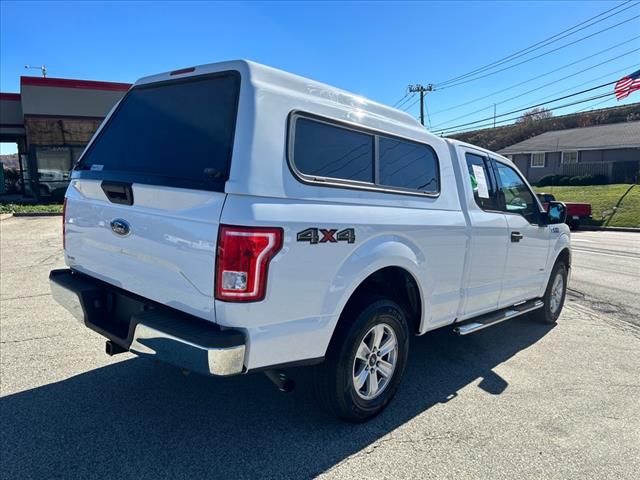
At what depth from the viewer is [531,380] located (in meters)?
4.20

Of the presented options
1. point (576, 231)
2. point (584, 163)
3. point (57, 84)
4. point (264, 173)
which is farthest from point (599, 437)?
point (584, 163)

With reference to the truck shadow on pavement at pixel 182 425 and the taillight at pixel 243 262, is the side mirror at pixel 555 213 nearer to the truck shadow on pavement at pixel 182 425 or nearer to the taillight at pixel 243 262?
the truck shadow on pavement at pixel 182 425

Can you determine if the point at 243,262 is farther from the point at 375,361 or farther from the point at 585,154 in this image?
the point at 585,154

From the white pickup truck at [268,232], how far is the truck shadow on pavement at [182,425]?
34 cm

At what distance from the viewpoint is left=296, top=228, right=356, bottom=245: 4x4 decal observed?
2654 mm

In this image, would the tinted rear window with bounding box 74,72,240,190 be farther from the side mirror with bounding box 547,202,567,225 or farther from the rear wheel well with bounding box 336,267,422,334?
the side mirror with bounding box 547,202,567,225

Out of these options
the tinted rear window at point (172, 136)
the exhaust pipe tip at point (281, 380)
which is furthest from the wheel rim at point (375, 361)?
the tinted rear window at point (172, 136)

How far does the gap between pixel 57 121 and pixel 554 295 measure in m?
23.2

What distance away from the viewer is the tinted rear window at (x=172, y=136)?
106 inches

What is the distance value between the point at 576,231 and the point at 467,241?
19282 millimetres

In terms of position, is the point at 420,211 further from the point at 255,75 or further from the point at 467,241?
the point at 255,75

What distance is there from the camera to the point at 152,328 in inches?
103

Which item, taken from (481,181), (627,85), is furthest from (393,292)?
(627,85)

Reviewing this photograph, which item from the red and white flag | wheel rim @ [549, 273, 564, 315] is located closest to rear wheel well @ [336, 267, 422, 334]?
wheel rim @ [549, 273, 564, 315]
